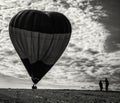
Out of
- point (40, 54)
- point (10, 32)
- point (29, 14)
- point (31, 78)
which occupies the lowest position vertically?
point (31, 78)

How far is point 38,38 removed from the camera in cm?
3309

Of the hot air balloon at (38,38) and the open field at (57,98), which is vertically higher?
the hot air balloon at (38,38)

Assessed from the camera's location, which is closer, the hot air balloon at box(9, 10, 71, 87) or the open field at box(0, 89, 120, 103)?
the open field at box(0, 89, 120, 103)

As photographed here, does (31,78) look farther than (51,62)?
No

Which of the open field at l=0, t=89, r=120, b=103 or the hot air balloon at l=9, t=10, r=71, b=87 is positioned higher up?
the hot air balloon at l=9, t=10, r=71, b=87

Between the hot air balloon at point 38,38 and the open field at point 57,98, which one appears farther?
the hot air balloon at point 38,38

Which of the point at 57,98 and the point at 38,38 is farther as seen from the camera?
the point at 38,38

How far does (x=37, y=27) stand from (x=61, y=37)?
300cm

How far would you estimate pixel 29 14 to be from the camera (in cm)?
3381

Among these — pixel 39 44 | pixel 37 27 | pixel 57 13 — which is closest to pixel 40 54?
pixel 39 44

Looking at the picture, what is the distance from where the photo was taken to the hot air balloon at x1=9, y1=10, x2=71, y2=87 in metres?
32.7

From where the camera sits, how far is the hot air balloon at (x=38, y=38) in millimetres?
32719

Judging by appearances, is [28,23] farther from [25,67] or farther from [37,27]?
[25,67]

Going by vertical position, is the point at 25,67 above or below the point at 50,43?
below
